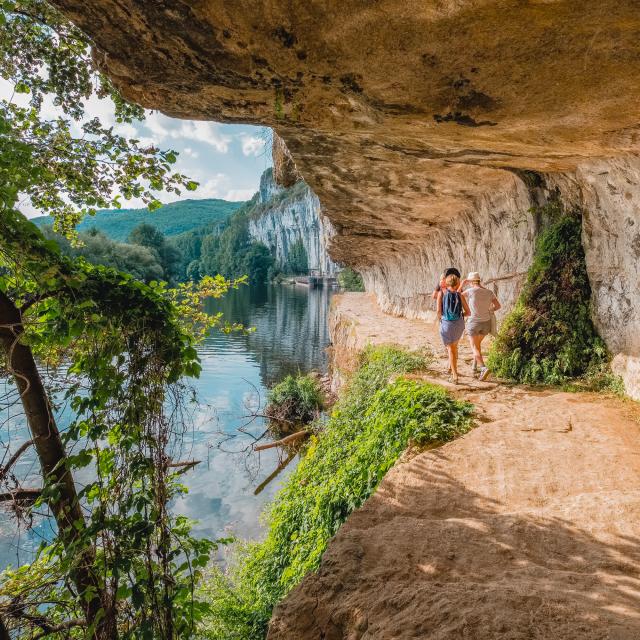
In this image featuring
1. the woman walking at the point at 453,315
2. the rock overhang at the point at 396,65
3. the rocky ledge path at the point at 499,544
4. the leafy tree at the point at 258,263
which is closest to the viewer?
the rocky ledge path at the point at 499,544

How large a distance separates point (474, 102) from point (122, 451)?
389cm

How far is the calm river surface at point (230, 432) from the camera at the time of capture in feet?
28.9

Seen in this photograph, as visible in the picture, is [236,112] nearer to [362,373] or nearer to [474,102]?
[474,102]

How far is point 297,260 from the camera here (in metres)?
89.4

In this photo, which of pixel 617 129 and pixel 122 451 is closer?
pixel 122 451

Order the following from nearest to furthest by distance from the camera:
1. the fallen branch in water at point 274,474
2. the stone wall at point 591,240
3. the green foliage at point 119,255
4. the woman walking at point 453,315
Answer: the stone wall at point 591,240 < the woman walking at point 453,315 < the fallen branch in water at point 274,474 < the green foliage at point 119,255

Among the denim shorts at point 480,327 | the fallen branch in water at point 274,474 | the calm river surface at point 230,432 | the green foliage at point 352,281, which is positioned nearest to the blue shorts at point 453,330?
the denim shorts at point 480,327

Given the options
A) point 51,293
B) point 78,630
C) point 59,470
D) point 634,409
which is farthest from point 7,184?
point 634,409

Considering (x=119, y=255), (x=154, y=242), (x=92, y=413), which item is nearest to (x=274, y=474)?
(x=92, y=413)

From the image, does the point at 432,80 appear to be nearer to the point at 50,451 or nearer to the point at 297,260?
the point at 50,451

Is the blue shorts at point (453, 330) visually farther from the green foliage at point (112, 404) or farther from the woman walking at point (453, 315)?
the green foliage at point (112, 404)

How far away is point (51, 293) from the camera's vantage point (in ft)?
8.48

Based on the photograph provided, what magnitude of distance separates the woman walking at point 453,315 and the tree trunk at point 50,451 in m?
4.83

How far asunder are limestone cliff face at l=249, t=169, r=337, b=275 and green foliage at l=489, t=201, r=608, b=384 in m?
67.4
